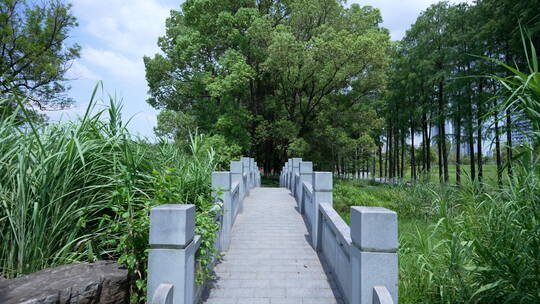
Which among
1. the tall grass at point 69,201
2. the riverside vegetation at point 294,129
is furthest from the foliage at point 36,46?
the tall grass at point 69,201

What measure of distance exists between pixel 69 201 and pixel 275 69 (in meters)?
17.5

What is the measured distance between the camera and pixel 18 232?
114 inches

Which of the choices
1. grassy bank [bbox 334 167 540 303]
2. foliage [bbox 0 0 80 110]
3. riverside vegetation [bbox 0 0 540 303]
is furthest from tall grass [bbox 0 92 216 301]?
foliage [bbox 0 0 80 110]

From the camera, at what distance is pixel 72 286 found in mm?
2570

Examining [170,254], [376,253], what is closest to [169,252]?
[170,254]

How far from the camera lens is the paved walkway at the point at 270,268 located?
12.8 feet

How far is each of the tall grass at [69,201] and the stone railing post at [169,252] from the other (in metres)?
0.33

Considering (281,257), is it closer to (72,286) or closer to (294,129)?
(72,286)

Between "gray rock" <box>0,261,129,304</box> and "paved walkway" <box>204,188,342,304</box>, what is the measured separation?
1288 millimetres

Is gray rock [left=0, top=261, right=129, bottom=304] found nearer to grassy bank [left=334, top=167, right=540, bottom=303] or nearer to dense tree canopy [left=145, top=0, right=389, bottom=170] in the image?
grassy bank [left=334, top=167, right=540, bottom=303]

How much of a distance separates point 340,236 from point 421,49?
24.2m

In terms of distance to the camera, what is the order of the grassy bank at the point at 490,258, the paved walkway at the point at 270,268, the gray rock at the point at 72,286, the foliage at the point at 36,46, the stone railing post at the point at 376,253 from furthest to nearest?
the foliage at the point at 36,46, the paved walkway at the point at 270,268, the grassy bank at the point at 490,258, the stone railing post at the point at 376,253, the gray rock at the point at 72,286

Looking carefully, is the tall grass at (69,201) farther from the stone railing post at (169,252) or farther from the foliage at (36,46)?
the foliage at (36,46)

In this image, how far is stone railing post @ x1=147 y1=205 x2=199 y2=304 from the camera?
8.80 feet
